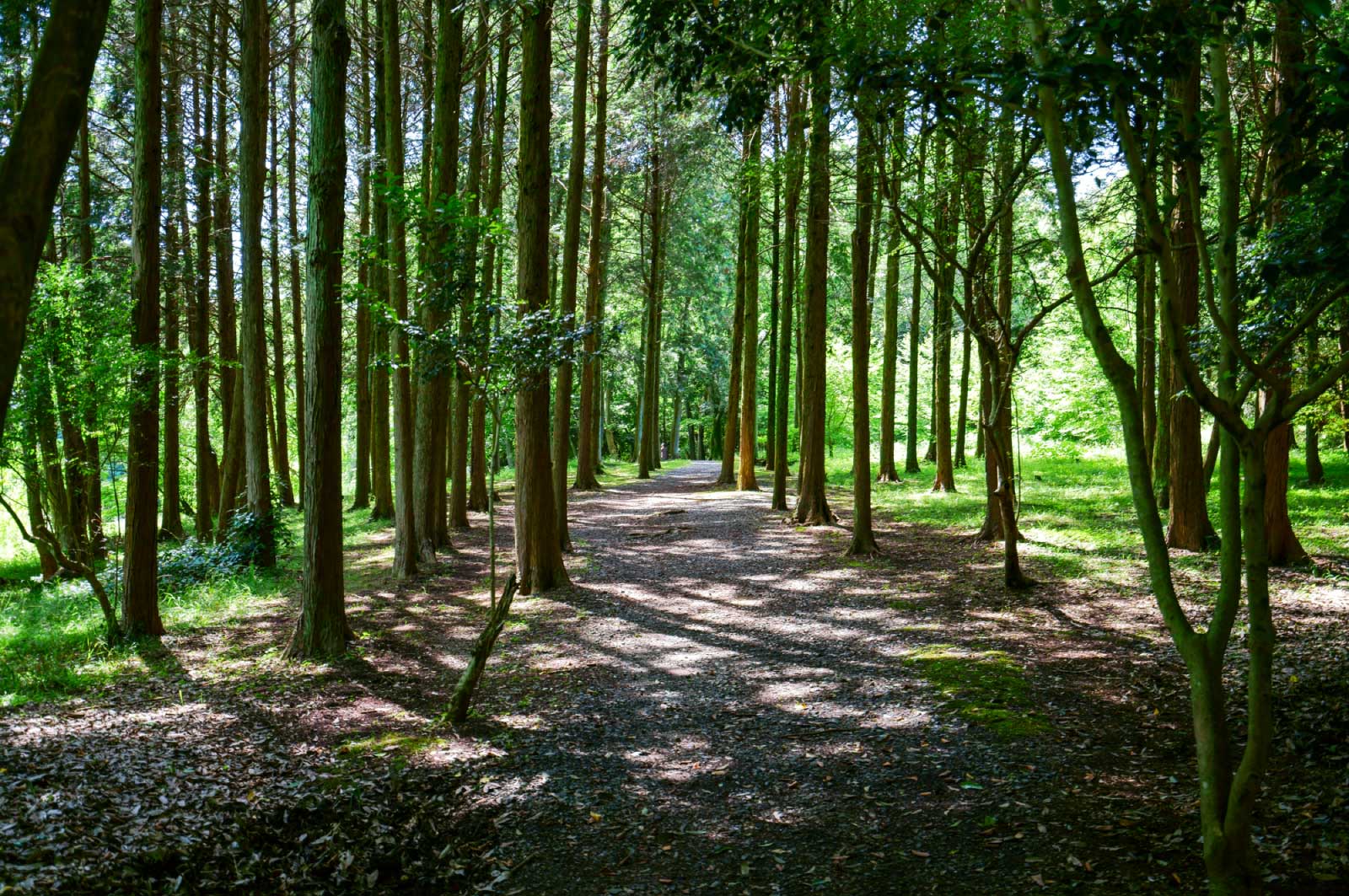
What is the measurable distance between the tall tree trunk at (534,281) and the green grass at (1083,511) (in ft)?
20.1

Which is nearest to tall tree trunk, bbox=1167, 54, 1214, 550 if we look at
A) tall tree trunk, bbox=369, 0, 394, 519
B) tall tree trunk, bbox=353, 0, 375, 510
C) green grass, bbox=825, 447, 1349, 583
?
green grass, bbox=825, 447, 1349, 583

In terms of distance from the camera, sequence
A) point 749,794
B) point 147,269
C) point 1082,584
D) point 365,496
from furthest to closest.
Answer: point 365,496 → point 1082,584 → point 147,269 → point 749,794

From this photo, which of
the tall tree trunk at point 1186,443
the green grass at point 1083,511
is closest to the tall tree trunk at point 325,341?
the green grass at point 1083,511

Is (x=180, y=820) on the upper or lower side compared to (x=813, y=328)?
lower

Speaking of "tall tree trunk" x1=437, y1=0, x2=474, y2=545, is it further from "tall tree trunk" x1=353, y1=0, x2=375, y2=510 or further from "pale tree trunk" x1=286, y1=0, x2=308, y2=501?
"pale tree trunk" x1=286, y1=0, x2=308, y2=501

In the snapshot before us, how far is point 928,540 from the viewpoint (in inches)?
531

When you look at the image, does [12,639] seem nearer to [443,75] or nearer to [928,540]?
[443,75]

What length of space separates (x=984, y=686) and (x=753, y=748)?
6.76 ft

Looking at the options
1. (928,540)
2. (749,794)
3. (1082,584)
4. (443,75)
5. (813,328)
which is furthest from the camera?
(813,328)

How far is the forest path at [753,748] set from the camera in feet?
14.9

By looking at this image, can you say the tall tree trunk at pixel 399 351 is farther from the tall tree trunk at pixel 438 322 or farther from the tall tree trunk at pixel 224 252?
the tall tree trunk at pixel 224 252

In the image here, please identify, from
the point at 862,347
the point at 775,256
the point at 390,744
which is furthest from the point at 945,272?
the point at 775,256

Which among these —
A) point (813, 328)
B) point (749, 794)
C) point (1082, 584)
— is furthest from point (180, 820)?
point (813, 328)

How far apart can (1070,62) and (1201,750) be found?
285cm
